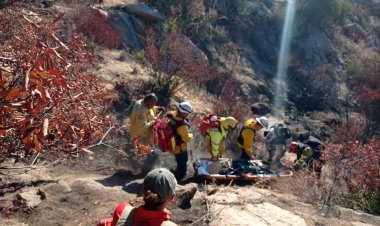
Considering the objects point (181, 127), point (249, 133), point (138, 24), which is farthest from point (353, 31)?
point (181, 127)

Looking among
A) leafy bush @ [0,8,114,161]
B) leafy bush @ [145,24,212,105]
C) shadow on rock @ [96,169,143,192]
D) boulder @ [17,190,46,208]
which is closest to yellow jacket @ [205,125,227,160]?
shadow on rock @ [96,169,143,192]

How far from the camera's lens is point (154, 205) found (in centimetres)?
258

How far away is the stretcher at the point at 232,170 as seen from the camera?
7.53 m

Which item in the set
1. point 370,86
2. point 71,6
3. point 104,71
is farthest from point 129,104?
point 370,86

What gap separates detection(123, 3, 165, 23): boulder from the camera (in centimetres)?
1564

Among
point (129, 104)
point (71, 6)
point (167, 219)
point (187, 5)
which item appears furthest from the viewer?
point (187, 5)

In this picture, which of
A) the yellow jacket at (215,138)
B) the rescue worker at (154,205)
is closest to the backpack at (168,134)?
the yellow jacket at (215,138)

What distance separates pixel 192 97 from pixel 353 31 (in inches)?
624

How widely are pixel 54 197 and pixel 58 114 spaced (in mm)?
3698

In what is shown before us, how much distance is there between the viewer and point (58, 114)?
241cm

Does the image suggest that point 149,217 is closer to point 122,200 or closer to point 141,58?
point 122,200

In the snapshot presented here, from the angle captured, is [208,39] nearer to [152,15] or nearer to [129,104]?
[152,15]

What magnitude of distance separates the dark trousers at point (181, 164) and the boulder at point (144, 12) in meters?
9.65

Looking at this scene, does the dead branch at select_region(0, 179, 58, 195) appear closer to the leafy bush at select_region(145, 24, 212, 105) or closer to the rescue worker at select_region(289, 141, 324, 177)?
the rescue worker at select_region(289, 141, 324, 177)
